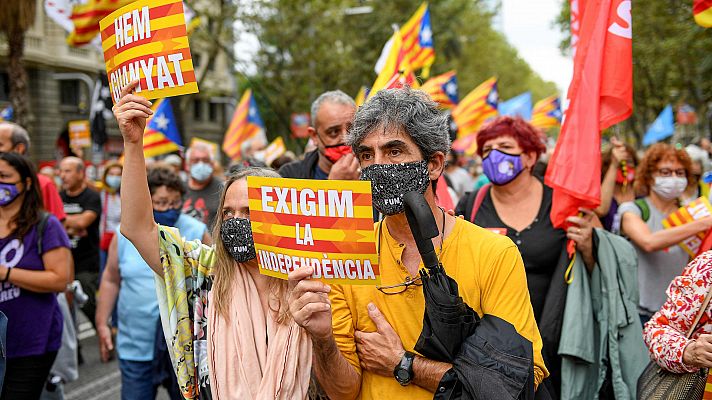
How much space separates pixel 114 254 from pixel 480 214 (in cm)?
251

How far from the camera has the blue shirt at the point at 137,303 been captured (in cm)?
475

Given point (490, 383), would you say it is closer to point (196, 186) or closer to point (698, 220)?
point (698, 220)

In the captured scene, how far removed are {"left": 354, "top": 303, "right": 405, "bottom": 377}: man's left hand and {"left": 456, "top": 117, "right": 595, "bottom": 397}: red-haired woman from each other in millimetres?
1558

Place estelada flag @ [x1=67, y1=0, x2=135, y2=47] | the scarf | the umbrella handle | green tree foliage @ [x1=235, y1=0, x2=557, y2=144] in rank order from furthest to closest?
green tree foliage @ [x1=235, y1=0, x2=557, y2=144] < estelada flag @ [x1=67, y1=0, x2=135, y2=47] < the scarf < the umbrella handle

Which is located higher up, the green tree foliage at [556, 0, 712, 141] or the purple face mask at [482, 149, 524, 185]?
Result: the green tree foliage at [556, 0, 712, 141]

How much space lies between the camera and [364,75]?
28.1 metres

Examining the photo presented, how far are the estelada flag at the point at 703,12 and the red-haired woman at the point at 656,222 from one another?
1244mm

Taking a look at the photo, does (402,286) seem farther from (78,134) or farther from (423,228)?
(78,134)

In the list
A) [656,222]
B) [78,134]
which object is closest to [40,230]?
[656,222]

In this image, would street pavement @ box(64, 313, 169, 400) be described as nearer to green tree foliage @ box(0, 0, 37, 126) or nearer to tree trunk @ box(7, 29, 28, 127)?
tree trunk @ box(7, 29, 28, 127)

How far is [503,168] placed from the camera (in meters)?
4.00

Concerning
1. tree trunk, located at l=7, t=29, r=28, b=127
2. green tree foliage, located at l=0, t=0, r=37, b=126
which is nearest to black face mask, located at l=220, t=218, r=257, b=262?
green tree foliage, located at l=0, t=0, r=37, b=126

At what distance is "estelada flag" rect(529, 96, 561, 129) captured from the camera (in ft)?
52.7

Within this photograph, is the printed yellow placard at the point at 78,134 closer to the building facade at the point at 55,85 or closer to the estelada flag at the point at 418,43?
the building facade at the point at 55,85
